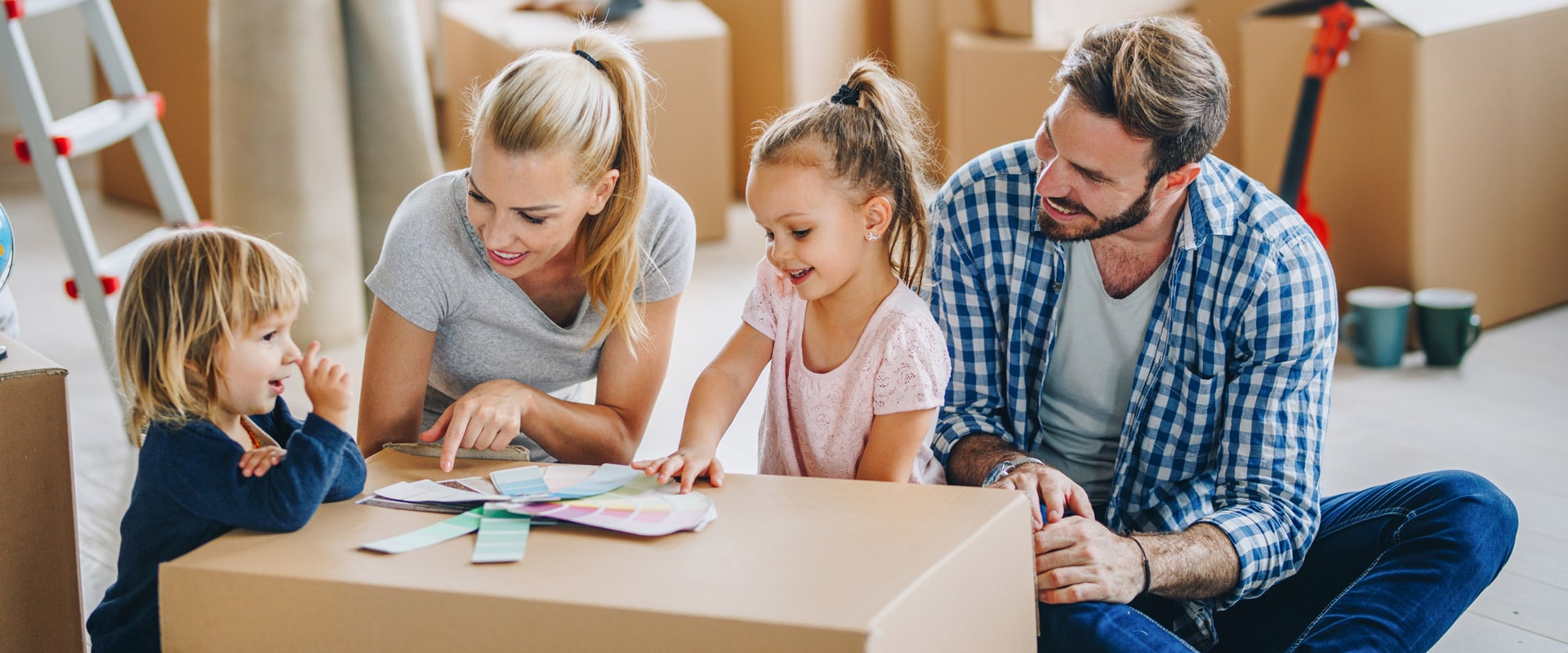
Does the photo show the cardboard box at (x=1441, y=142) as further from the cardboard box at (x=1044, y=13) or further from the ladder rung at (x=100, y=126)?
the ladder rung at (x=100, y=126)

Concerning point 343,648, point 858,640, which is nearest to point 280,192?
point 343,648

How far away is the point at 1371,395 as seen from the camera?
2.49 m

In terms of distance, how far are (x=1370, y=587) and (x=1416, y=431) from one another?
1079mm

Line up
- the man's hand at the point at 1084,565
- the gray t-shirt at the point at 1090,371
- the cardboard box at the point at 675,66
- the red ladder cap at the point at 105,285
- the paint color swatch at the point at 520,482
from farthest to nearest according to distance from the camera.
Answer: the cardboard box at the point at 675,66 → the red ladder cap at the point at 105,285 → the gray t-shirt at the point at 1090,371 → the man's hand at the point at 1084,565 → the paint color swatch at the point at 520,482

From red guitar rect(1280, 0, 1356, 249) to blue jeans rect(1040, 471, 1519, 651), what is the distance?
1.33 metres

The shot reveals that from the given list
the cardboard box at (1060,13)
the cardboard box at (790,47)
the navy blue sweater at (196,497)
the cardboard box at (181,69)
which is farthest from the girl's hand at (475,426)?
the cardboard box at (181,69)

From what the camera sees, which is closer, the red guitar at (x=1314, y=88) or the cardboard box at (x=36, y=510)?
the cardboard box at (x=36, y=510)

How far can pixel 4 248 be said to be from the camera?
4.56ft

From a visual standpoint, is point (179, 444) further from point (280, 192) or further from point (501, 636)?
point (280, 192)

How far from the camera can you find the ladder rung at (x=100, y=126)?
2.09 meters

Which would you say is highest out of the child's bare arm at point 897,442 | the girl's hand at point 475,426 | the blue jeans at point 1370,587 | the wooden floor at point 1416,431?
the girl's hand at point 475,426

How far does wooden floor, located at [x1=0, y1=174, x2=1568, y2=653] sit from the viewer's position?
5.76ft

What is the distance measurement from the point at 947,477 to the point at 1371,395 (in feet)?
4.23

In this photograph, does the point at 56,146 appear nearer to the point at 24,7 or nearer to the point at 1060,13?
the point at 24,7
